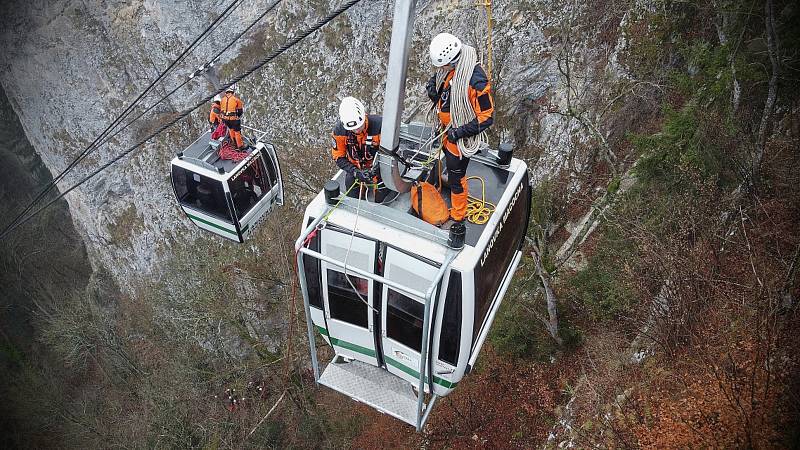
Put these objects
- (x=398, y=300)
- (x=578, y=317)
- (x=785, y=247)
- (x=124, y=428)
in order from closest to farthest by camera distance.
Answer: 1. (x=398, y=300)
2. (x=785, y=247)
3. (x=578, y=317)
4. (x=124, y=428)

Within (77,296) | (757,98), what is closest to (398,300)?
(757,98)

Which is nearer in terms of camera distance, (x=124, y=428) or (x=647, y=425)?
(x=647, y=425)

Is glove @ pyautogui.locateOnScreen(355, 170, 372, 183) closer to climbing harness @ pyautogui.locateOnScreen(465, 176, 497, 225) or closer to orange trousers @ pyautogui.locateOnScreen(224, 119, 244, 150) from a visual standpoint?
climbing harness @ pyautogui.locateOnScreen(465, 176, 497, 225)

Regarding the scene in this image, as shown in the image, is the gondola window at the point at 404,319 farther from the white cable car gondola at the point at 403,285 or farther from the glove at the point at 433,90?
the glove at the point at 433,90

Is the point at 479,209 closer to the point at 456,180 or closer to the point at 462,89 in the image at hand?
the point at 456,180

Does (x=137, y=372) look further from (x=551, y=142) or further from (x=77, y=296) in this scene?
(x=551, y=142)

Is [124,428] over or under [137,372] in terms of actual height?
over

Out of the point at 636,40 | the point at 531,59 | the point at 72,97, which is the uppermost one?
the point at 636,40
